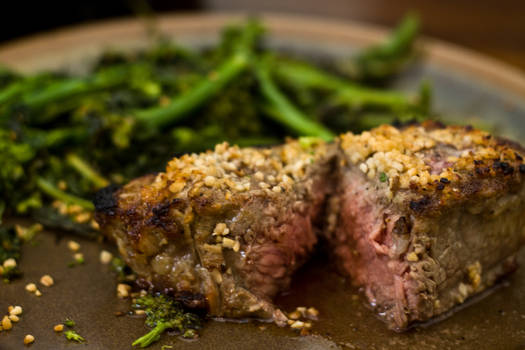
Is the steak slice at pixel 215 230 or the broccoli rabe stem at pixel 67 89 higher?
the broccoli rabe stem at pixel 67 89

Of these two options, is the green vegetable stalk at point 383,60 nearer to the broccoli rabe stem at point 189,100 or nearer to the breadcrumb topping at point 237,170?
the broccoli rabe stem at point 189,100

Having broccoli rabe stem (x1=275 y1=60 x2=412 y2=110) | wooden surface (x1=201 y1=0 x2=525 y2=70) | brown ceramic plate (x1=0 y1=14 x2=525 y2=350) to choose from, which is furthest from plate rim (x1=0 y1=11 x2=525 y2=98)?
brown ceramic plate (x1=0 y1=14 x2=525 y2=350)

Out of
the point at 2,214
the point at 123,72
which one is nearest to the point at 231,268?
the point at 2,214

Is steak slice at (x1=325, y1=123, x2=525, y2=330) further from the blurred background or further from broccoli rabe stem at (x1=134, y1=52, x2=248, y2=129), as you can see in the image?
the blurred background

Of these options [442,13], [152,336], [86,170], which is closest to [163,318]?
[152,336]

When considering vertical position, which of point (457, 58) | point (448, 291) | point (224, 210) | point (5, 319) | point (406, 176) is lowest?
point (5, 319)

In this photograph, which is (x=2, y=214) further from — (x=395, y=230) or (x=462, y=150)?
(x=462, y=150)

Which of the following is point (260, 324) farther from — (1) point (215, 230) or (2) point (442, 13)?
(2) point (442, 13)

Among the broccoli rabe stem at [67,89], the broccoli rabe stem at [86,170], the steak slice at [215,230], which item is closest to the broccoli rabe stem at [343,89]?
the broccoli rabe stem at [67,89]
